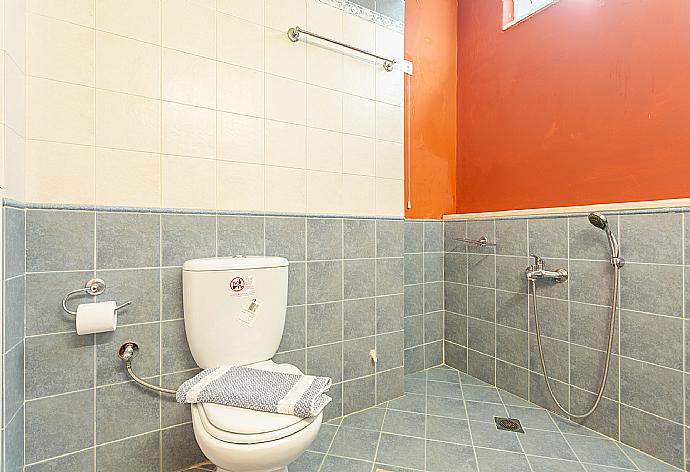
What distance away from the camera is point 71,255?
4.29 ft

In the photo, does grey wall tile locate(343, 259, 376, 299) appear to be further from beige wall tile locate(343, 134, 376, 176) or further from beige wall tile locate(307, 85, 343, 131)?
beige wall tile locate(307, 85, 343, 131)

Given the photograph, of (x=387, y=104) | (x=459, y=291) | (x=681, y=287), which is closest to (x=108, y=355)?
(x=387, y=104)

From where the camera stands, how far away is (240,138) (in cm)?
162

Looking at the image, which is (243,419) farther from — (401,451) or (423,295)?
(423,295)

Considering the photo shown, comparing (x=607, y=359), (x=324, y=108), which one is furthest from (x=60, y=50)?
(x=607, y=359)

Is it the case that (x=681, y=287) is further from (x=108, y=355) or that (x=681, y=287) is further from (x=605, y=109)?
(x=108, y=355)

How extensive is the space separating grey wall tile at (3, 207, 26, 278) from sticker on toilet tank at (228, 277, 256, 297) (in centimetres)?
66

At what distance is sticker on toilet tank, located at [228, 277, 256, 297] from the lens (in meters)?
1.42

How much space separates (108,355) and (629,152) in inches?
96.1

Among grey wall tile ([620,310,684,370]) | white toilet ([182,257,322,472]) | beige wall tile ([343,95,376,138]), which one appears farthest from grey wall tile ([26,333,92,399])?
grey wall tile ([620,310,684,370])

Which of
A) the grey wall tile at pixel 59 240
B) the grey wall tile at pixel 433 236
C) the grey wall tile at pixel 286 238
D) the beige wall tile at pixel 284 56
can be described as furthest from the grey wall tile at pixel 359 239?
the grey wall tile at pixel 59 240

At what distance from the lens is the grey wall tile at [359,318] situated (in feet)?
6.29

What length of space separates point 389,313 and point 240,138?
1.22m

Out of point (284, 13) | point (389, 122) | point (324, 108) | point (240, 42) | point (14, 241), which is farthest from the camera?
point (389, 122)
